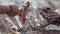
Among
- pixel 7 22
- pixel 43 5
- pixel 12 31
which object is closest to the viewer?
pixel 12 31

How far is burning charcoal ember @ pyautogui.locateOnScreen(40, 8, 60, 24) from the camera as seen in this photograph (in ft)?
3.76

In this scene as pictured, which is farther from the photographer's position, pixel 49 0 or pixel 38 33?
pixel 49 0

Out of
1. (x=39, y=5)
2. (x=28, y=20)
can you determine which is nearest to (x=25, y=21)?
(x=28, y=20)

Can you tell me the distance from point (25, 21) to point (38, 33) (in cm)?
15

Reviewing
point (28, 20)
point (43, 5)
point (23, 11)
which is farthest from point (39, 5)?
point (23, 11)

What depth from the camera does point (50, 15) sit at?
1160 mm

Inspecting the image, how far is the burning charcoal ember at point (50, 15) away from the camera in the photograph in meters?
1.15

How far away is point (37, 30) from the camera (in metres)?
1.09

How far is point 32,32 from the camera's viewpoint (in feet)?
3.51

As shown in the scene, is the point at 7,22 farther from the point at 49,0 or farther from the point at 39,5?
the point at 49,0

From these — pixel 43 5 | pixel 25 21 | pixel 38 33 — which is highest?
pixel 43 5

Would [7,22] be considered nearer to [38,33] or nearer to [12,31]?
[12,31]

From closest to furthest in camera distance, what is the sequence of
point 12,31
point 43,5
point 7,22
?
point 12,31, point 7,22, point 43,5

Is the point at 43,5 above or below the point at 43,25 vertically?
above
